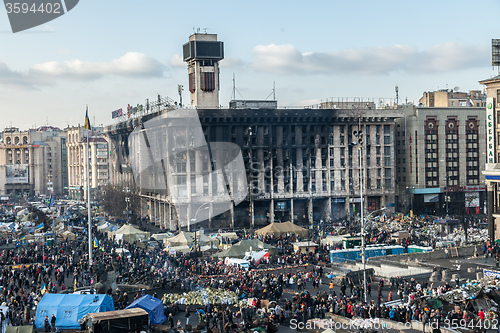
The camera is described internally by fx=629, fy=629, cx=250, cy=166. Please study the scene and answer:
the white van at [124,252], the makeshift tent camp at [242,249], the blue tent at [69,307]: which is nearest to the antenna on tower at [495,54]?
the makeshift tent camp at [242,249]

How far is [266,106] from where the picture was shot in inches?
3967

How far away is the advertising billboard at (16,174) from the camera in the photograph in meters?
194

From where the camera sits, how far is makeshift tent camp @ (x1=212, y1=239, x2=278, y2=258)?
54.9 m

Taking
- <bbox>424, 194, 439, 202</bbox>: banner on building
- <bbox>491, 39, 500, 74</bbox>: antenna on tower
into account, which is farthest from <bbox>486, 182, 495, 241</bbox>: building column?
<bbox>424, 194, 439, 202</bbox>: banner on building

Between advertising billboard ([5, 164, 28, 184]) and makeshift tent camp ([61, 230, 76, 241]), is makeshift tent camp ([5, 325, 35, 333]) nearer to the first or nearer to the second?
makeshift tent camp ([61, 230, 76, 241])

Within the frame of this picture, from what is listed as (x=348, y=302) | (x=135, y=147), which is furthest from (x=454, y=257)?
(x=135, y=147)

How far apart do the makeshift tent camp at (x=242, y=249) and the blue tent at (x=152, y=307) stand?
64.2 feet

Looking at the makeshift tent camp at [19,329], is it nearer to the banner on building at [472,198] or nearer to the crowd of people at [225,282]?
the crowd of people at [225,282]

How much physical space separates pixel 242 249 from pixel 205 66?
51.4 meters

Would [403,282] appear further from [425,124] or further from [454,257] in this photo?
[425,124]

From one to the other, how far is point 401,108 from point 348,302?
75742 mm

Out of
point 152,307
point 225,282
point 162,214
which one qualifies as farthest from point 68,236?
point 152,307

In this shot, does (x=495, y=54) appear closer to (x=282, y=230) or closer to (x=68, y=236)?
(x=282, y=230)

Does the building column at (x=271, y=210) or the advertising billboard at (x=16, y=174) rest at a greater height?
the advertising billboard at (x=16, y=174)
